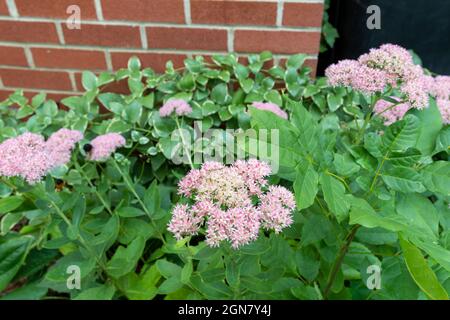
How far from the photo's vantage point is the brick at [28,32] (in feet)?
4.90

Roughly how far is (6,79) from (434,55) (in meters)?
1.74

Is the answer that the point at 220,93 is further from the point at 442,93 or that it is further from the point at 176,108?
the point at 442,93

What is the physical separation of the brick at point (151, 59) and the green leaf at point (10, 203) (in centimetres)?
66

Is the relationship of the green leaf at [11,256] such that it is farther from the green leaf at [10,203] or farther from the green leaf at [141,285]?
the green leaf at [141,285]

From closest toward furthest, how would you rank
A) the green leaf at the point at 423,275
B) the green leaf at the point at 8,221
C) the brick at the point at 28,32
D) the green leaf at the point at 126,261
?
1. the green leaf at the point at 423,275
2. the green leaf at the point at 126,261
3. the green leaf at the point at 8,221
4. the brick at the point at 28,32

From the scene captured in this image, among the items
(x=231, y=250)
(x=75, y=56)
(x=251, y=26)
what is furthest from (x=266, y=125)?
(x=75, y=56)

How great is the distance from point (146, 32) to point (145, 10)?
0.07 m

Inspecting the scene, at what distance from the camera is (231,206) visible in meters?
0.67

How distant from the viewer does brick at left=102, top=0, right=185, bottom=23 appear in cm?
140

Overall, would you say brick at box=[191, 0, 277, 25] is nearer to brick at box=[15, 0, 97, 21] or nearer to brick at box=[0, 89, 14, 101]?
brick at box=[15, 0, 97, 21]

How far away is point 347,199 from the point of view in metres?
0.61
